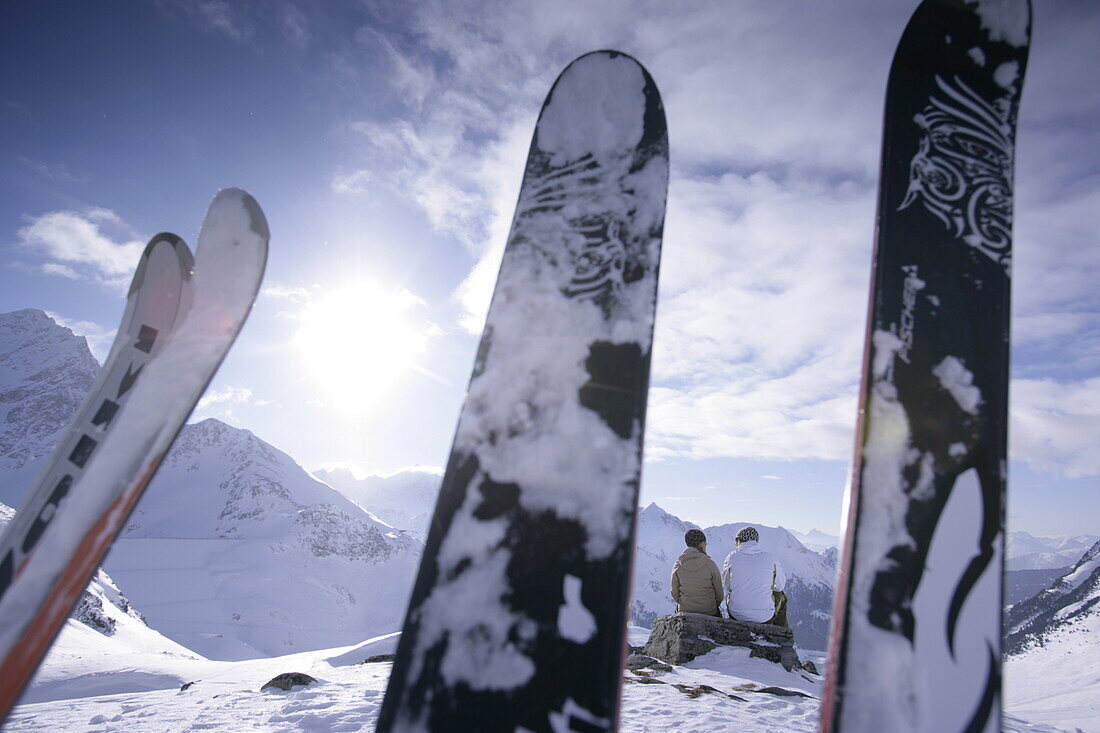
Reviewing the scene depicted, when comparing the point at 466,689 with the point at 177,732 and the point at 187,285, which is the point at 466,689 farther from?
the point at 177,732

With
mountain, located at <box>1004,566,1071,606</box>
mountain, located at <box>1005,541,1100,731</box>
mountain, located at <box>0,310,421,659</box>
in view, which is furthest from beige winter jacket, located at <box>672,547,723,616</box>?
mountain, located at <box>1004,566,1071,606</box>

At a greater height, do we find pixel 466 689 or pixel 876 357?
pixel 876 357

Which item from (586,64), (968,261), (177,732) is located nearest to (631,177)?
(586,64)

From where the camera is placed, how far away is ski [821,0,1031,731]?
1.41m

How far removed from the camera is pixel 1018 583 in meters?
183

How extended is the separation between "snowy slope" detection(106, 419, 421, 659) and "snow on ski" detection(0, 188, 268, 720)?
39.3 metres

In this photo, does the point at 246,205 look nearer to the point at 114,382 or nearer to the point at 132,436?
the point at 114,382

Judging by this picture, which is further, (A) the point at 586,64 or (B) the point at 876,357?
(A) the point at 586,64

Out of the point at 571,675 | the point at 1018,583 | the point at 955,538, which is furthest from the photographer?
the point at 1018,583

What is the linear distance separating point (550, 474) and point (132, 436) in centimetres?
178

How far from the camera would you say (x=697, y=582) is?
507 centimetres

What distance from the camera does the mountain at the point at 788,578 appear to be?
127531mm

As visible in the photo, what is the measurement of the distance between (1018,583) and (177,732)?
247439 millimetres

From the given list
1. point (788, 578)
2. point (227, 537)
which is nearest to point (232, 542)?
point (227, 537)
